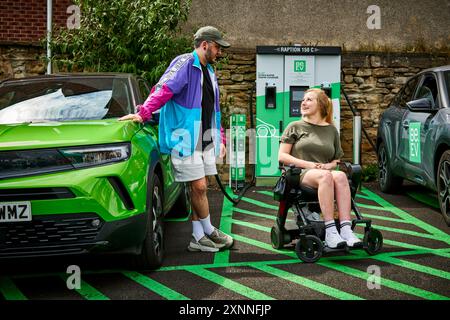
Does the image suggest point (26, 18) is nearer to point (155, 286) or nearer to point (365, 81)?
point (365, 81)

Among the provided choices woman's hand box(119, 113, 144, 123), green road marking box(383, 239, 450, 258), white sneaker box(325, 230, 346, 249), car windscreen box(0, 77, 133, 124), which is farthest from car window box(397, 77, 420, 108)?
woman's hand box(119, 113, 144, 123)

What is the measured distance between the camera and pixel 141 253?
4457 mm

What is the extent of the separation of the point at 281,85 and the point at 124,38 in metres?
→ 2.59

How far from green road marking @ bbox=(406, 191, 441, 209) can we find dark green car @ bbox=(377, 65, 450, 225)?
245mm

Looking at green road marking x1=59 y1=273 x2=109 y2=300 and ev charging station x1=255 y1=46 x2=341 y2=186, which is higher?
ev charging station x1=255 y1=46 x2=341 y2=186

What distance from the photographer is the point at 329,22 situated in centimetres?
1041

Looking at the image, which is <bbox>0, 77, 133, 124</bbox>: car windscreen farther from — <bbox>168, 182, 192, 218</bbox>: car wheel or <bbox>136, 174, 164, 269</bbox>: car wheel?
<bbox>168, 182, 192, 218</bbox>: car wheel

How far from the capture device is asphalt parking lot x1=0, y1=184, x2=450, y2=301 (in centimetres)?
398

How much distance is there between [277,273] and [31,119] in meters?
2.25

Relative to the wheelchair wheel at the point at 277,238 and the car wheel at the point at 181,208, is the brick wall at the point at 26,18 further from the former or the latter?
the wheelchair wheel at the point at 277,238
